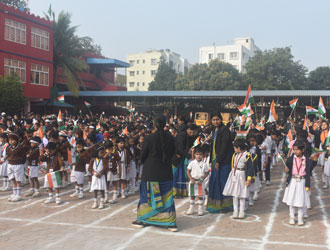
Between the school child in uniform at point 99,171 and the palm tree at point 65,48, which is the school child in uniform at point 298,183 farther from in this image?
the palm tree at point 65,48

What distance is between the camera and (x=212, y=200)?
23.9 feet

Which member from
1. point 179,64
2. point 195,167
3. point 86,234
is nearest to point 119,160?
point 195,167

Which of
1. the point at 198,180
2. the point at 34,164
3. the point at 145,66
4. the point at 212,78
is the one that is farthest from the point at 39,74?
the point at 145,66

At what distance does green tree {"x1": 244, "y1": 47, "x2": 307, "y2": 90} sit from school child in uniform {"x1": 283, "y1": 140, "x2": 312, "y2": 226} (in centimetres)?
4108

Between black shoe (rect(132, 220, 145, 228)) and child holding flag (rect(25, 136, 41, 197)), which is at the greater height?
child holding flag (rect(25, 136, 41, 197))

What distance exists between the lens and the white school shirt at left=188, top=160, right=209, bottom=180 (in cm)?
716

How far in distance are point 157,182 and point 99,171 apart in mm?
1967

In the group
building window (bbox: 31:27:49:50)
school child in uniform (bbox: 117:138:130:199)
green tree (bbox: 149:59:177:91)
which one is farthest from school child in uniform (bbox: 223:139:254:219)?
green tree (bbox: 149:59:177:91)

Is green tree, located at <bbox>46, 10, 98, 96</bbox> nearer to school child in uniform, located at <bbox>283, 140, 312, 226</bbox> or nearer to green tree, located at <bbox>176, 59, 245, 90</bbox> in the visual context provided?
green tree, located at <bbox>176, 59, 245, 90</bbox>

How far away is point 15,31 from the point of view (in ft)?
89.4

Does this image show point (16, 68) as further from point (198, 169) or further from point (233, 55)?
point (233, 55)

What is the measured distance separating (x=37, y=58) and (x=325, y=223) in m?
27.8

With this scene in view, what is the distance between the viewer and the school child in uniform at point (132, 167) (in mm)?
9078

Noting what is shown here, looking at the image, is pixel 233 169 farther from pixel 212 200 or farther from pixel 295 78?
pixel 295 78
